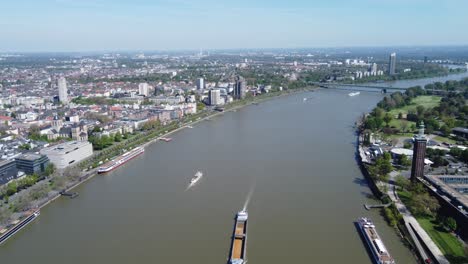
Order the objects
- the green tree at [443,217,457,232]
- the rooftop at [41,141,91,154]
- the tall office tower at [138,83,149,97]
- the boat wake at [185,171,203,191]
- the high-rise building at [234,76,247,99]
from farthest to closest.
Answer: the tall office tower at [138,83,149,97] → the high-rise building at [234,76,247,99] → the rooftop at [41,141,91,154] → the boat wake at [185,171,203,191] → the green tree at [443,217,457,232]

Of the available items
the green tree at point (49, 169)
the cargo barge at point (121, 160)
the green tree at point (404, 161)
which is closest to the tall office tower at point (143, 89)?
the cargo barge at point (121, 160)

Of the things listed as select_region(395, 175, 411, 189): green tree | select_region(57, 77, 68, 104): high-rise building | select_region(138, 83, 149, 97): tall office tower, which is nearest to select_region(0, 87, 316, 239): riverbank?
select_region(138, 83, 149, 97): tall office tower

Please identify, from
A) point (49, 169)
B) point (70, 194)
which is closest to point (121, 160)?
point (49, 169)

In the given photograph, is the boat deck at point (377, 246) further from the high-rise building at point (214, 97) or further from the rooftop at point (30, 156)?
the high-rise building at point (214, 97)

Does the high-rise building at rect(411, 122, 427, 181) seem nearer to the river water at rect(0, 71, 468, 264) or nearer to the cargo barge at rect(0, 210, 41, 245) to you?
the river water at rect(0, 71, 468, 264)

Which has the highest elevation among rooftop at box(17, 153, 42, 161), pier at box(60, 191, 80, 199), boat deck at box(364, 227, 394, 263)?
rooftop at box(17, 153, 42, 161)

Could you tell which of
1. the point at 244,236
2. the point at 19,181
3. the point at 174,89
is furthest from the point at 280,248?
the point at 174,89

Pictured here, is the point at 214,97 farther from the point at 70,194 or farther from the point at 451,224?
the point at 451,224
